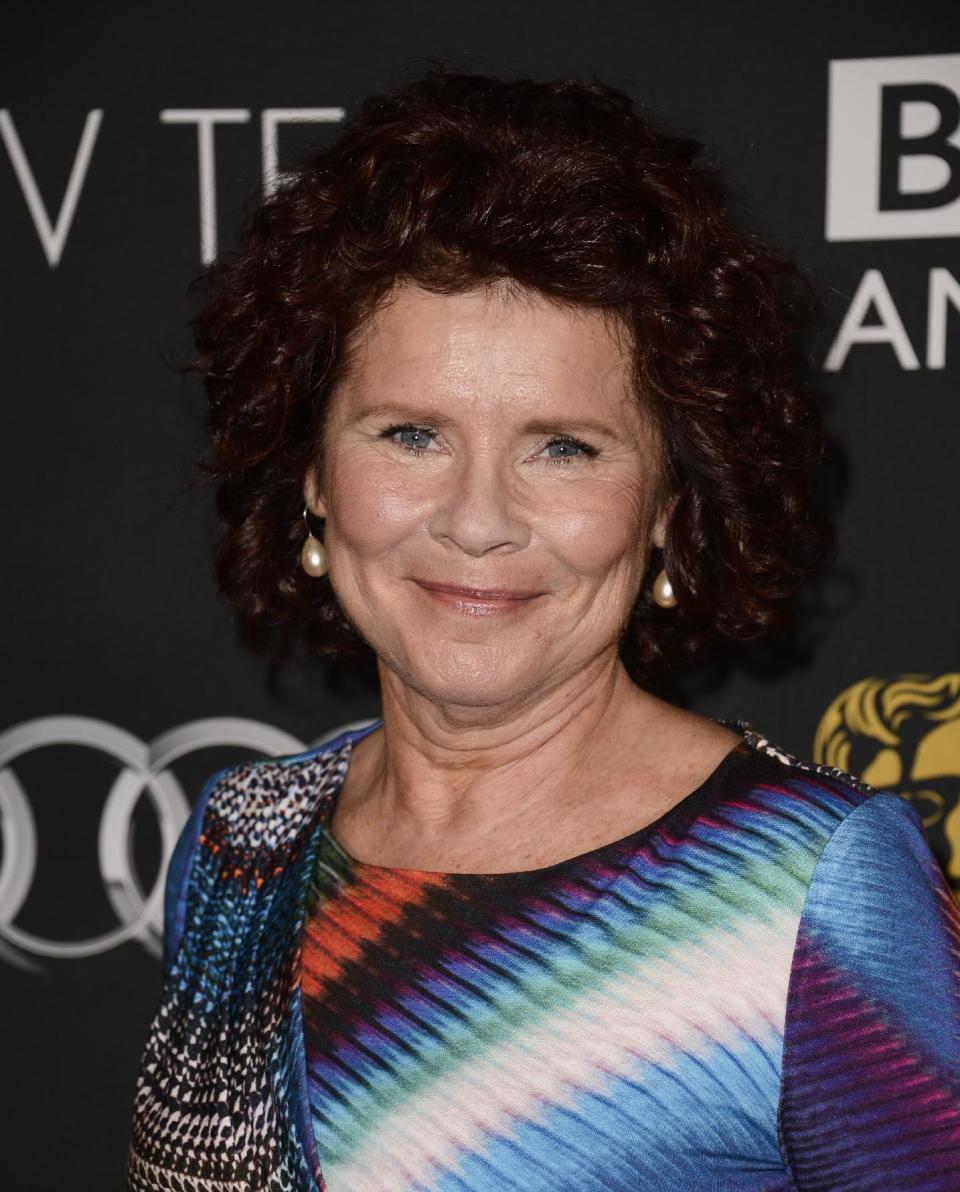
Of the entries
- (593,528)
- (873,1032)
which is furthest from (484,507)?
(873,1032)

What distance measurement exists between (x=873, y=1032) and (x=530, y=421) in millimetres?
649

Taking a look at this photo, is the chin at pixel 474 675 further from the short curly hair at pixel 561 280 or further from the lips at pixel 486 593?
the short curly hair at pixel 561 280

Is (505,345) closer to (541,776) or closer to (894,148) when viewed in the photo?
(541,776)

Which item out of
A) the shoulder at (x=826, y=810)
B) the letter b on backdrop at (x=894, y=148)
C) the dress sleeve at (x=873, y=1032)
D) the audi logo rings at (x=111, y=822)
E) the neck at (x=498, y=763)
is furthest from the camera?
the audi logo rings at (x=111, y=822)

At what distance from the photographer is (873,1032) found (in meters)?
1.14

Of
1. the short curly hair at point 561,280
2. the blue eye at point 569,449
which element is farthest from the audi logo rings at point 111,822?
the blue eye at point 569,449

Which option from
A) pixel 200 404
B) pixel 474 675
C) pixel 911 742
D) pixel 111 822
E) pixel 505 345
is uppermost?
pixel 505 345

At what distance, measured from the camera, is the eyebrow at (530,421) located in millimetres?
1312

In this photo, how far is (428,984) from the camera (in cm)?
137

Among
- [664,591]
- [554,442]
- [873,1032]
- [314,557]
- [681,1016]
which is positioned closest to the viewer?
[873,1032]

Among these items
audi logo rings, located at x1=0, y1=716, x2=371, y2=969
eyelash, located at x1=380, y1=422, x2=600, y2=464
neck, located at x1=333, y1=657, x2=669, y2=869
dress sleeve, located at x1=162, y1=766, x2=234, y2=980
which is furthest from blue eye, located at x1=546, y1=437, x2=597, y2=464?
audi logo rings, located at x1=0, y1=716, x2=371, y2=969

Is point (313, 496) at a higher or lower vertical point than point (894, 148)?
lower

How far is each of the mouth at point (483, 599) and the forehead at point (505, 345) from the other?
21 cm

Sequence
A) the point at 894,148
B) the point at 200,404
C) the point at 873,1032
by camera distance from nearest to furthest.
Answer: the point at 873,1032 → the point at 894,148 → the point at 200,404
